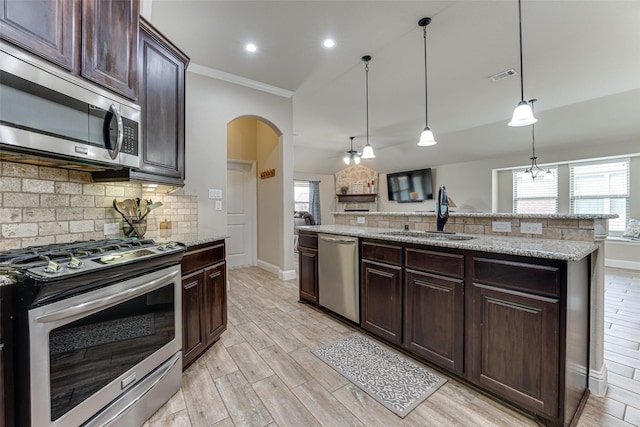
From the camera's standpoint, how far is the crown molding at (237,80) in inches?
137

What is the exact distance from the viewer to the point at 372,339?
2428mm

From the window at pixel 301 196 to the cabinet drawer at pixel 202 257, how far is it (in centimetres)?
661

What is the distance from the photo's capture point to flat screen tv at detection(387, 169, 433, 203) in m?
7.70

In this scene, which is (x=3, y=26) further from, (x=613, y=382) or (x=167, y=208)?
(x=613, y=382)

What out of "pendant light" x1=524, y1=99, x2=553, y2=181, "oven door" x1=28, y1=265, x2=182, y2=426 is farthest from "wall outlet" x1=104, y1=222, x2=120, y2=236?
"pendant light" x1=524, y1=99, x2=553, y2=181

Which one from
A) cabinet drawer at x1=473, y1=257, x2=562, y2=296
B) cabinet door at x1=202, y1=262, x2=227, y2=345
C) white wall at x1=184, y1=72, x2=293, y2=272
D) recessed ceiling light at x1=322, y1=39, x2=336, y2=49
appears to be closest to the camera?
cabinet drawer at x1=473, y1=257, x2=562, y2=296

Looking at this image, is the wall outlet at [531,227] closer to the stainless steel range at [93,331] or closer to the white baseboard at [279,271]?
the stainless steel range at [93,331]

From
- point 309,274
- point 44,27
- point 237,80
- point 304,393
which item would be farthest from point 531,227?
point 237,80

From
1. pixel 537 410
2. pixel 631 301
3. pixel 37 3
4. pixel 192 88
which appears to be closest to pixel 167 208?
pixel 192 88

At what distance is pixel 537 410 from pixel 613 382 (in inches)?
37.0

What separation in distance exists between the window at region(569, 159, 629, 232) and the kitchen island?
5.61 m

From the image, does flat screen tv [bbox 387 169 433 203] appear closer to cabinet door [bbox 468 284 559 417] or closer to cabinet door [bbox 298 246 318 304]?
cabinet door [bbox 298 246 318 304]

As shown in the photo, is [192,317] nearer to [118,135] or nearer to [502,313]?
[118,135]

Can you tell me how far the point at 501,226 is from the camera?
7.32 ft
